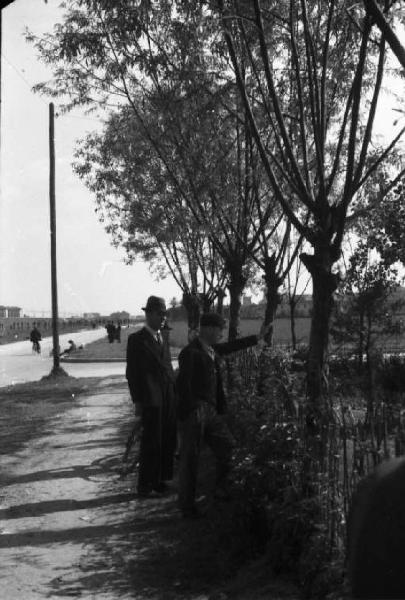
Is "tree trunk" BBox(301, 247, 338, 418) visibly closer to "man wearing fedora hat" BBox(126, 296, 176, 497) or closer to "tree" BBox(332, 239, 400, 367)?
"man wearing fedora hat" BBox(126, 296, 176, 497)

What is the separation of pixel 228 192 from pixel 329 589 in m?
9.59

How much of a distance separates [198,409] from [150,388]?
924mm

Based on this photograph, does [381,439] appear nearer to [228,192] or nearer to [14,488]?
[14,488]

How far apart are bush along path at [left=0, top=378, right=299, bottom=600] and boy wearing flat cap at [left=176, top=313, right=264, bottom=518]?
0.25 m

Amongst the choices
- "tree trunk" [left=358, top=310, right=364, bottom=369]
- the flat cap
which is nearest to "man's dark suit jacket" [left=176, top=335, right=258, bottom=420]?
the flat cap

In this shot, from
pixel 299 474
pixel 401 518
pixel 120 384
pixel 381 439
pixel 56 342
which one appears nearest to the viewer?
pixel 401 518

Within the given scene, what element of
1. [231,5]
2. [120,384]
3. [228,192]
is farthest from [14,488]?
[120,384]

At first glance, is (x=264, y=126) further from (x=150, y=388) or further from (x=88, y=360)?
(x=88, y=360)

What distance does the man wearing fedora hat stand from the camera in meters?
6.87

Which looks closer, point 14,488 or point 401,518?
point 401,518

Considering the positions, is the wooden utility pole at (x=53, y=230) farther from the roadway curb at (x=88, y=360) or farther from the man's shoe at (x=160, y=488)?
the man's shoe at (x=160, y=488)

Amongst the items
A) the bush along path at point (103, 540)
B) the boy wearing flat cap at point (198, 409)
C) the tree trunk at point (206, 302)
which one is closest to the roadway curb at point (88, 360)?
the tree trunk at point (206, 302)

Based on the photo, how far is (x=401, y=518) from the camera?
96 cm

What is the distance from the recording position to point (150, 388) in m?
6.91
